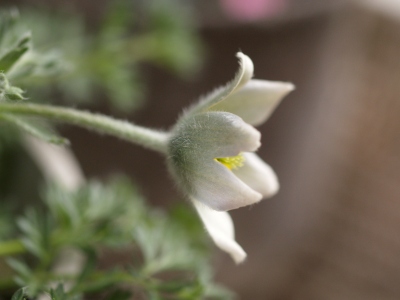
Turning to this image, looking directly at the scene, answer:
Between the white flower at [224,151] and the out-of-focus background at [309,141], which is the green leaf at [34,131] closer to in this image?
the white flower at [224,151]

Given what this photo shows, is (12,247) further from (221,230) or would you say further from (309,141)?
(309,141)

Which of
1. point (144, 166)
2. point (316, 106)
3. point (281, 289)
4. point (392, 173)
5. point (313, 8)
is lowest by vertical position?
point (281, 289)

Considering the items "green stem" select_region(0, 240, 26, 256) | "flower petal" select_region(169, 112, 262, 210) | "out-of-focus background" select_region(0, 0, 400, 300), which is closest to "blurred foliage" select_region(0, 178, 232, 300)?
"green stem" select_region(0, 240, 26, 256)

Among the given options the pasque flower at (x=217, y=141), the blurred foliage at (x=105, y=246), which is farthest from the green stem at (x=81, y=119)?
the blurred foliage at (x=105, y=246)

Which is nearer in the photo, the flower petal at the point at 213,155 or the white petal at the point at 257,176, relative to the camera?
the flower petal at the point at 213,155

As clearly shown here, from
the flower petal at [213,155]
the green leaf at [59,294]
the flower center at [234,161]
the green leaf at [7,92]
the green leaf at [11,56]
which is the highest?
the green leaf at [11,56]

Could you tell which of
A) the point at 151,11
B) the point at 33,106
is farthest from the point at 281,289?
the point at 33,106

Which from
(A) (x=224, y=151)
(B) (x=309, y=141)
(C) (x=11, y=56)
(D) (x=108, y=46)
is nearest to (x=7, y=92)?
(C) (x=11, y=56)

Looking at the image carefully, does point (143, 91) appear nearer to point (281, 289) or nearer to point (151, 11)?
point (151, 11)
